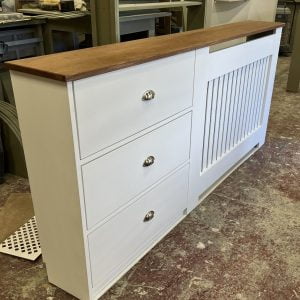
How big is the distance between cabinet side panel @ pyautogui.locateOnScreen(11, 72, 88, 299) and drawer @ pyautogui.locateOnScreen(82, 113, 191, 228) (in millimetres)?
63

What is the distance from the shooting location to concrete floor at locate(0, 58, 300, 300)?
1.39 metres

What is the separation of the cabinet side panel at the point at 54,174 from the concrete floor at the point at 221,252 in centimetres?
17

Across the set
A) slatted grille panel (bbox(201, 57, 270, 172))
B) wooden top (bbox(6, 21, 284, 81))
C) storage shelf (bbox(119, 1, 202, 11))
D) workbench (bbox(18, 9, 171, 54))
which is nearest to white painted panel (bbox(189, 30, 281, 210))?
slatted grille panel (bbox(201, 57, 270, 172))

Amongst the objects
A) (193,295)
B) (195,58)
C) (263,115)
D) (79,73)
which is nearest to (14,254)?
(193,295)

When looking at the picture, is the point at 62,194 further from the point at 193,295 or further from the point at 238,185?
the point at 238,185

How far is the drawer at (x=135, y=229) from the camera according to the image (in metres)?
1.29

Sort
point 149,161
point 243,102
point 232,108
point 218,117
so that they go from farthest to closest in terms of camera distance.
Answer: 1. point 243,102
2. point 232,108
3. point 218,117
4. point 149,161

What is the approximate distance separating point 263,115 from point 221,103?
0.78 m

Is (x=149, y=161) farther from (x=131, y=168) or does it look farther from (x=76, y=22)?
(x=76, y=22)

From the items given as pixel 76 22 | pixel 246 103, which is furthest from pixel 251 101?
pixel 76 22

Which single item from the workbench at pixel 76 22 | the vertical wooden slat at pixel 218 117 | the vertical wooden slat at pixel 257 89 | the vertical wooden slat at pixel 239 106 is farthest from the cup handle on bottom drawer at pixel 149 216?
the vertical wooden slat at pixel 257 89

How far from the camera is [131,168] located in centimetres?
131

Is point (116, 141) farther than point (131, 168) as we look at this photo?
No

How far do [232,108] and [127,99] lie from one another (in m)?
1.02
